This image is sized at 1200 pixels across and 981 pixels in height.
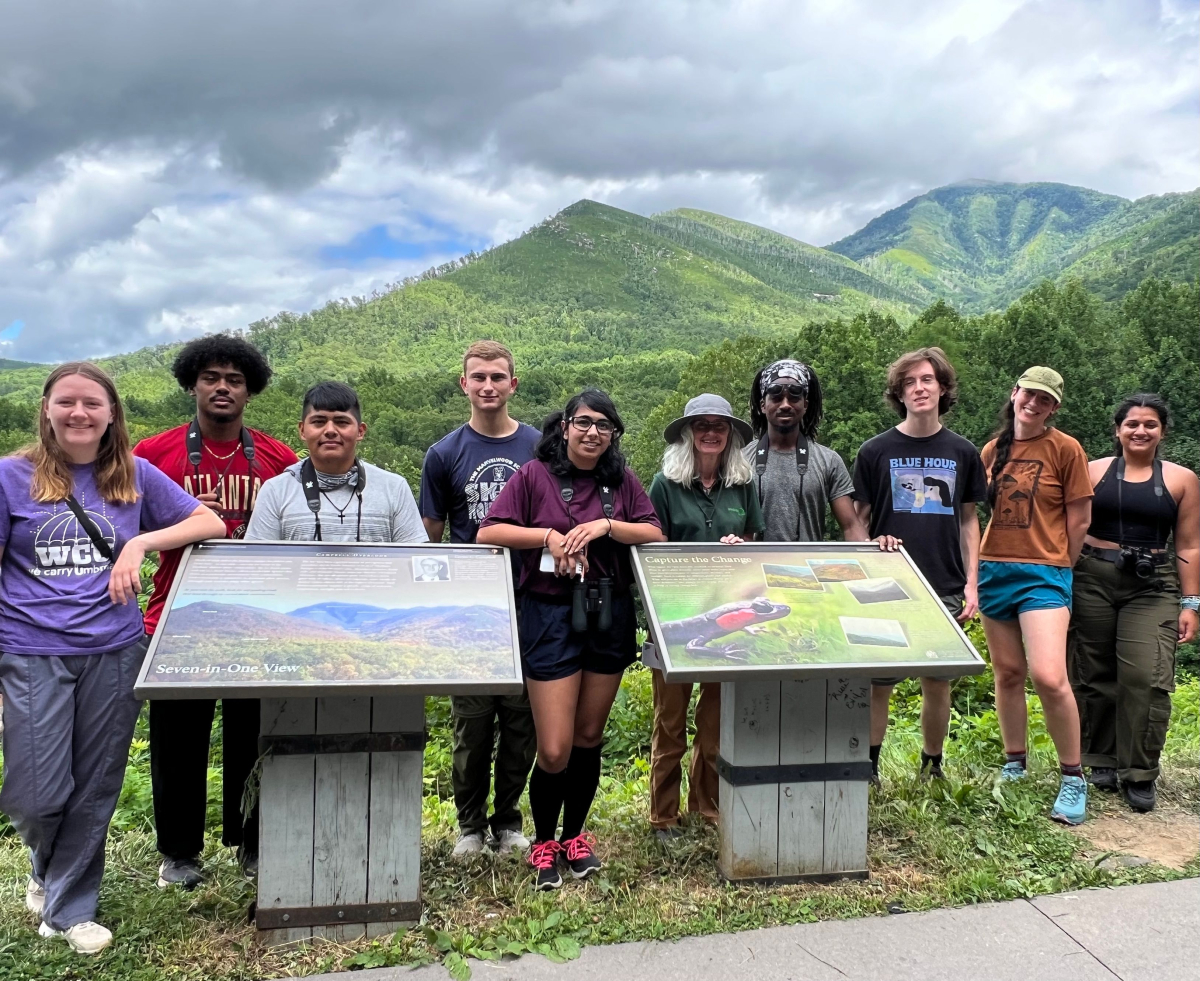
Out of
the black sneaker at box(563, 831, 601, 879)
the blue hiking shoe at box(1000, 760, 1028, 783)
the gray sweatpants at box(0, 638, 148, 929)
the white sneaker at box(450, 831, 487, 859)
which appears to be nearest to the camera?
the gray sweatpants at box(0, 638, 148, 929)

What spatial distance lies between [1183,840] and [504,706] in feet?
10.1

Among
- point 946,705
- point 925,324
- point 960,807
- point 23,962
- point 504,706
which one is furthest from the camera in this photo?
point 925,324

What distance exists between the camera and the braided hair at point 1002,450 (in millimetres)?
4492

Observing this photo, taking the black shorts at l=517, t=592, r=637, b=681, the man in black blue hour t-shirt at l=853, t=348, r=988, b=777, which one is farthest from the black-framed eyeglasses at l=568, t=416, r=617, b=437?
the man in black blue hour t-shirt at l=853, t=348, r=988, b=777

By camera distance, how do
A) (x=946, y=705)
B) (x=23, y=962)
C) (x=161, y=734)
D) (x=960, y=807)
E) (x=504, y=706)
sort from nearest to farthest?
(x=23, y=962) → (x=161, y=734) → (x=504, y=706) → (x=960, y=807) → (x=946, y=705)

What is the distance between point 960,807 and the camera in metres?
4.27

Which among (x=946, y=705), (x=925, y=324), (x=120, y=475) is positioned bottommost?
(x=946, y=705)

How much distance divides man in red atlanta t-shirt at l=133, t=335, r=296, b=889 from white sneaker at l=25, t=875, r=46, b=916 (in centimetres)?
41

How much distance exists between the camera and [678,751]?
3.93 metres

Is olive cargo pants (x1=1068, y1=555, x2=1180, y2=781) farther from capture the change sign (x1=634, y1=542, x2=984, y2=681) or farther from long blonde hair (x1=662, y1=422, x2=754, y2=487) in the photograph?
long blonde hair (x1=662, y1=422, x2=754, y2=487)

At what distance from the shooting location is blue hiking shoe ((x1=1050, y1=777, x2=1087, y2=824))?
4.17 m

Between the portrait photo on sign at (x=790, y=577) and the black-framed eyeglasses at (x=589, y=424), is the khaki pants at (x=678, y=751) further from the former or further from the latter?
the black-framed eyeglasses at (x=589, y=424)

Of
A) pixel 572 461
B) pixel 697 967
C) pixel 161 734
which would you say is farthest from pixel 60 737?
pixel 697 967

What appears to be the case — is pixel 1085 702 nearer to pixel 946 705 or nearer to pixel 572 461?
pixel 946 705
